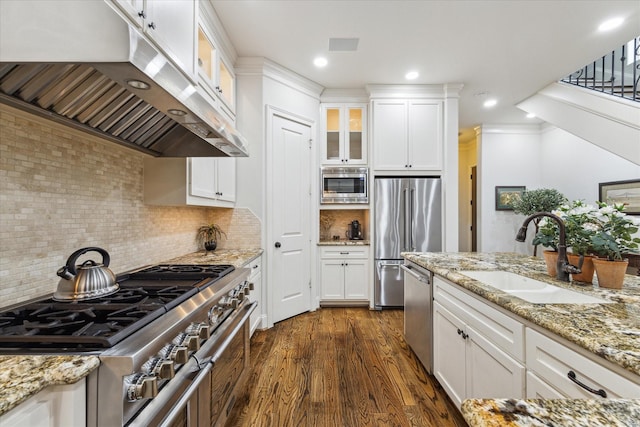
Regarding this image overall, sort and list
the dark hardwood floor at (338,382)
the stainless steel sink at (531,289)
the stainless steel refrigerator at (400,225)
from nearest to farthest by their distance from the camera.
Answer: the stainless steel sink at (531,289) < the dark hardwood floor at (338,382) < the stainless steel refrigerator at (400,225)

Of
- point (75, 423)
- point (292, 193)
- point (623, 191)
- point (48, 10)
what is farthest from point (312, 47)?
Answer: point (623, 191)

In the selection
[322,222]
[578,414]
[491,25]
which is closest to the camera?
[578,414]

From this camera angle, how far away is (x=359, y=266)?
3.79 meters

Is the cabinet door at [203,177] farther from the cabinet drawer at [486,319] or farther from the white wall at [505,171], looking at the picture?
the white wall at [505,171]

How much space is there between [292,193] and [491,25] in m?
2.52

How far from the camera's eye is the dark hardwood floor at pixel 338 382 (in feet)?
5.78

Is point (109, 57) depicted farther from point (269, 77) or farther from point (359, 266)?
point (359, 266)

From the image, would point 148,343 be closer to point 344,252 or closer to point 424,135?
point 344,252

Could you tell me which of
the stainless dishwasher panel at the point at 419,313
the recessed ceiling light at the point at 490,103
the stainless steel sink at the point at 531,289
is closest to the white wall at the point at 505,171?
the recessed ceiling light at the point at 490,103

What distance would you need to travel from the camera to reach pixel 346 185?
12.7ft

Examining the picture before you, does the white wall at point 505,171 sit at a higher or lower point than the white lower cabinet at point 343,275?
higher

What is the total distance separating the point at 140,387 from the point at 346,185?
10.9 feet

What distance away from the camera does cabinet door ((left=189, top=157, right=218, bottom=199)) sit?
6.72 feet

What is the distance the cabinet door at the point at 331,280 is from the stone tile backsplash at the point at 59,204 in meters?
2.11
